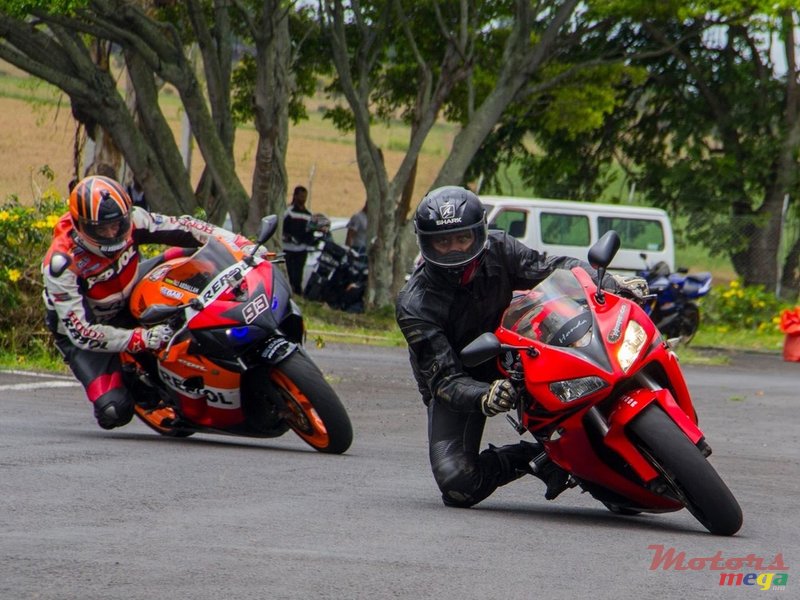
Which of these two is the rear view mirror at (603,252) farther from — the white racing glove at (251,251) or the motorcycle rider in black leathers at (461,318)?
the white racing glove at (251,251)

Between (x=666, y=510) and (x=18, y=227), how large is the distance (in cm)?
920

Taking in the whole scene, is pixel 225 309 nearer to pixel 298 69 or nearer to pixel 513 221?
pixel 513 221

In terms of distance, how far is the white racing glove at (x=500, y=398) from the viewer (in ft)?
22.0

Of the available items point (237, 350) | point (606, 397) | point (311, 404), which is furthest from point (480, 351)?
point (237, 350)

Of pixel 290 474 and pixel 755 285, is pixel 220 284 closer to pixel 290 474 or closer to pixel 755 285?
pixel 290 474

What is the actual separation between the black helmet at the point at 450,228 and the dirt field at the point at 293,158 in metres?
34.9

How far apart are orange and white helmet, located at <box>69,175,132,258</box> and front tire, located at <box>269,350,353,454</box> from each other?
4.32ft

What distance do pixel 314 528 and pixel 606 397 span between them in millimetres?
1313

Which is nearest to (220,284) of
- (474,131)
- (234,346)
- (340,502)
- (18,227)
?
(234,346)

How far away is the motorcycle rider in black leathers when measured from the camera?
704 centimetres

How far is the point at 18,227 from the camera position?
1461 centimetres

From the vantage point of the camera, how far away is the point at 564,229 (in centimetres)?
2662

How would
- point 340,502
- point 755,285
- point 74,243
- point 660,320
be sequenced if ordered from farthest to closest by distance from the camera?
point 755,285 → point 660,320 → point 74,243 → point 340,502

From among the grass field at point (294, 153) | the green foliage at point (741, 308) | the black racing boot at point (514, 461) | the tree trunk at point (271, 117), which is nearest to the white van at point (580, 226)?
the green foliage at point (741, 308)
